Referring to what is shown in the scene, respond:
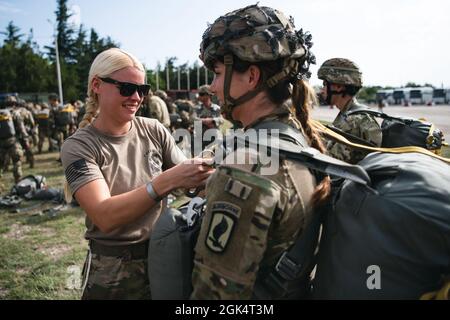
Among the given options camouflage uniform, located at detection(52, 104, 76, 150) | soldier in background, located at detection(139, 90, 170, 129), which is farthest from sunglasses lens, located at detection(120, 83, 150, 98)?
camouflage uniform, located at detection(52, 104, 76, 150)

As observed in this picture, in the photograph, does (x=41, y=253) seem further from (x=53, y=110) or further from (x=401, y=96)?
(x=401, y=96)

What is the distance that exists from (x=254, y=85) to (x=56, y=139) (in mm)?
15453

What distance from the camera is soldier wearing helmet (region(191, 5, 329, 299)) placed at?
1.23 metres

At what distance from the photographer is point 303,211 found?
4.38 ft

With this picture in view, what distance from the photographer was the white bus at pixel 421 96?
180 feet

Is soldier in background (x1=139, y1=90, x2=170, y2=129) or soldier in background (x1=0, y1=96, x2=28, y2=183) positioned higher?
soldier in background (x1=139, y1=90, x2=170, y2=129)

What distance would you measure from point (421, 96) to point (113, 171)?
63441mm

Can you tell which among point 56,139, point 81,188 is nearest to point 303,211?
point 81,188

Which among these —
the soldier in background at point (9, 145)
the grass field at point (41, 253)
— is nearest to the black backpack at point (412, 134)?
the grass field at point (41, 253)

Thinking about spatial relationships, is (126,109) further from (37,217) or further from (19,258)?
(37,217)

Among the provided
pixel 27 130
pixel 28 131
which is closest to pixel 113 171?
pixel 27 130

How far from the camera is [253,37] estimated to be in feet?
4.95

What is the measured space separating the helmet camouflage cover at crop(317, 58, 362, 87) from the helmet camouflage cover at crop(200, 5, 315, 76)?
3.14 meters

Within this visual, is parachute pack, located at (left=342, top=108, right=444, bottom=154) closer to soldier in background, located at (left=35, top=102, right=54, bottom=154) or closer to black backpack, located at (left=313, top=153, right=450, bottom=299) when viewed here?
black backpack, located at (left=313, top=153, right=450, bottom=299)
